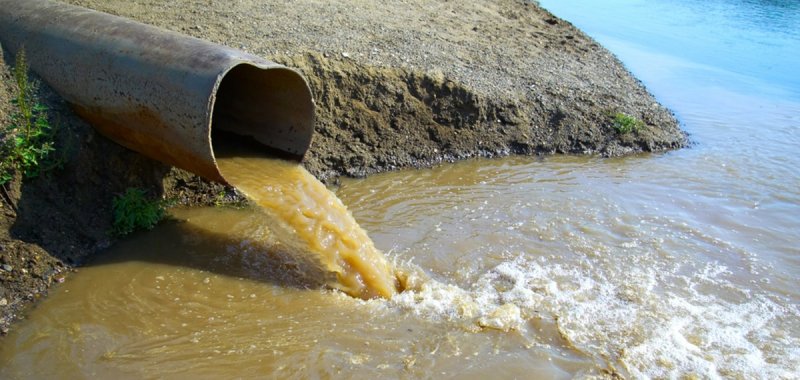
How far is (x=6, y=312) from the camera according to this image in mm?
4727

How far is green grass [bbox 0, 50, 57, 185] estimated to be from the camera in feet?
17.4

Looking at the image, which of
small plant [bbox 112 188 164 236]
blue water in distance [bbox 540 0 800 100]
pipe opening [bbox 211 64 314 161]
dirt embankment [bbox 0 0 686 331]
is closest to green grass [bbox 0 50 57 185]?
dirt embankment [bbox 0 0 686 331]

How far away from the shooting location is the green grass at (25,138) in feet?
17.4

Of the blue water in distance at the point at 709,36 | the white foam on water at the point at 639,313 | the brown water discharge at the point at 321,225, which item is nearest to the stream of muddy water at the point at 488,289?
the white foam on water at the point at 639,313

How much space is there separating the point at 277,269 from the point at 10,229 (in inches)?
81.7

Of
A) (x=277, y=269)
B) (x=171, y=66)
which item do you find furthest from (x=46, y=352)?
(x=171, y=66)

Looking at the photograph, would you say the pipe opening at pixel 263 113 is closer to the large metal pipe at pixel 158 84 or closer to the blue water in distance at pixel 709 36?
the large metal pipe at pixel 158 84

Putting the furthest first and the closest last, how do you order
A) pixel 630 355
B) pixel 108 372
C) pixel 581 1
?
pixel 581 1 < pixel 630 355 < pixel 108 372

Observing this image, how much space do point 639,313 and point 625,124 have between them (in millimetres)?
4316

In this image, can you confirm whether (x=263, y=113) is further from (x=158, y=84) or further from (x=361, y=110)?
(x=361, y=110)

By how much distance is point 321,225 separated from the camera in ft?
18.0

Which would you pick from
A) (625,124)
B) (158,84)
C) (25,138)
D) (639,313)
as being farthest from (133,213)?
(625,124)

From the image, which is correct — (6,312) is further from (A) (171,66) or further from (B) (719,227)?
(B) (719,227)

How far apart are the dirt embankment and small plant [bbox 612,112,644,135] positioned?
0.13m
